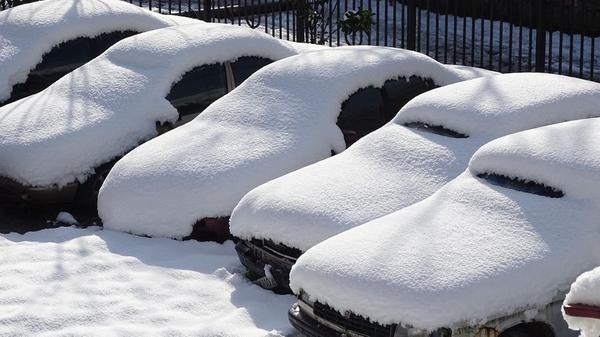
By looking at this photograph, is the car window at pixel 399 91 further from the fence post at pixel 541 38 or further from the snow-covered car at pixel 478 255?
the fence post at pixel 541 38

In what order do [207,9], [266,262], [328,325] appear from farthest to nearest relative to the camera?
[207,9] < [266,262] < [328,325]

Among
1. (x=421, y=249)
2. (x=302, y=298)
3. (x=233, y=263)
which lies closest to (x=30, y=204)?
(x=233, y=263)

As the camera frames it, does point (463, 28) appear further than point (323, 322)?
Yes

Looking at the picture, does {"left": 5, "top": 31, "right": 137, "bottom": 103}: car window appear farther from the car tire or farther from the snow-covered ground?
the snow-covered ground

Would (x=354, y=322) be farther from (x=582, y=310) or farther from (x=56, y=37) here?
(x=56, y=37)

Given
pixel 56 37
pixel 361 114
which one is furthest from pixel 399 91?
pixel 56 37

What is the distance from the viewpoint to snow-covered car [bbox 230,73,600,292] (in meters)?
9.16

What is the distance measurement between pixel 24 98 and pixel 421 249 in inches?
265

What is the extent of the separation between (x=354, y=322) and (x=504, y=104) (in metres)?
2.59

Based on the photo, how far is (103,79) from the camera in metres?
12.7

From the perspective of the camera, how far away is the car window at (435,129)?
31.6ft

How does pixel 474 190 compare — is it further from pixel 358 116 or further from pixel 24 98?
pixel 24 98

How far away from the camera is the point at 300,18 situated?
1761 centimetres

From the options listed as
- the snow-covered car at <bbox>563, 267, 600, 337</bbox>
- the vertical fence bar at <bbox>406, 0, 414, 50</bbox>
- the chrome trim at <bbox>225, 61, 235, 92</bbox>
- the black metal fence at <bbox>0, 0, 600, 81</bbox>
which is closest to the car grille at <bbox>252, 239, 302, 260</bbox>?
the snow-covered car at <bbox>563, 267, 600, 337</bbox>
